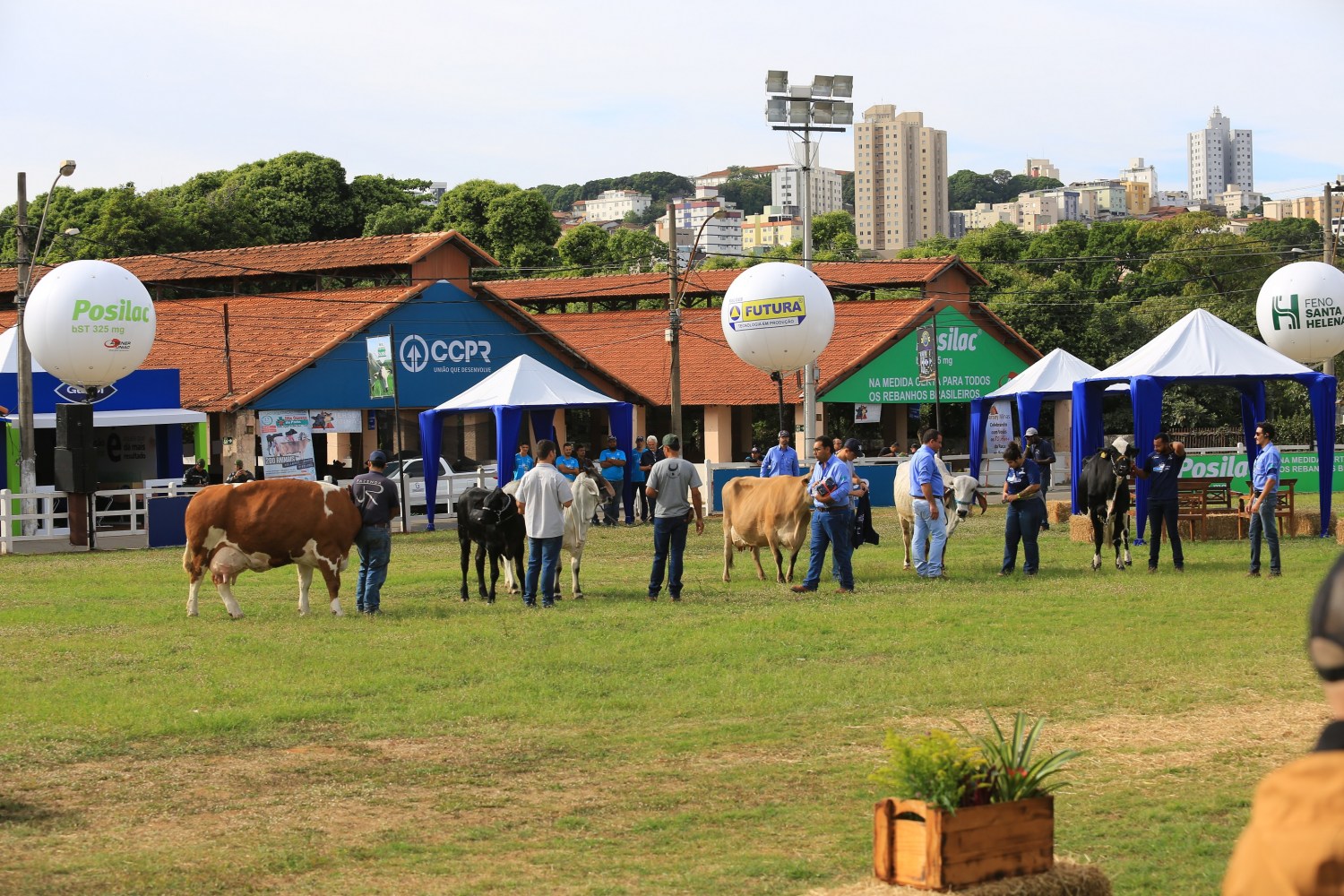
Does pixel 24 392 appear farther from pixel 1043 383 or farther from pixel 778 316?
pixel 1043 383

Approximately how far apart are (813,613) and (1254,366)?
12363 mm

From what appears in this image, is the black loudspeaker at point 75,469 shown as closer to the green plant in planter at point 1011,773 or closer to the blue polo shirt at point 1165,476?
the blue polo shirt at point 1165,476

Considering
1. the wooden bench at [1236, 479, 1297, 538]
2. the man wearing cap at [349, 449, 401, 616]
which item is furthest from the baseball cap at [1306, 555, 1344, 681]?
the wooden bench at [1236, 479, 1297, 538]

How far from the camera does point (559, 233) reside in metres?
75.2

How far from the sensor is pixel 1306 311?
88.3ft

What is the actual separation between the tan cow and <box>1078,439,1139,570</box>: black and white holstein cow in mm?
3556

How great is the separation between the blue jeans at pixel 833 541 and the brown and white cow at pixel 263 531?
5.15 metres

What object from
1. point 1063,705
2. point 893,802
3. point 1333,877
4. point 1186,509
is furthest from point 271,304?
point 1333,877

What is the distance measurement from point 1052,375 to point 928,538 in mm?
15286

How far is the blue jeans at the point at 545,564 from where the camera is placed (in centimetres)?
1588

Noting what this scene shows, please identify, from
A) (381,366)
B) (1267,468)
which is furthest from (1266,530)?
Answer: (381,366)

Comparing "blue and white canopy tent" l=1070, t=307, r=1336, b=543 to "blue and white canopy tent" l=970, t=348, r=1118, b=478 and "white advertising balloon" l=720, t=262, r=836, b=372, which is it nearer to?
"white advertising balloon" l=720, t=262, r=836, b=372

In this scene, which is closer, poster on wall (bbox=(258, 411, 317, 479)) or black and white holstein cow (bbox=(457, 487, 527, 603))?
black and white holstein cow (bbox=(457, 487, 527, 603))

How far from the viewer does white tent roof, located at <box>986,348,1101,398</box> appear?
106 ft
